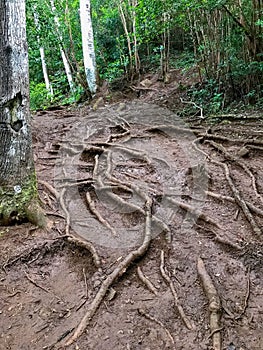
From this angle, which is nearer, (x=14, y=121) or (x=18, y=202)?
(x=14, y=121)

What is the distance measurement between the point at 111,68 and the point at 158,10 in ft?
14.8

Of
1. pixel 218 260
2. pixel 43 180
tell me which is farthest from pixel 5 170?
pixel 218 260

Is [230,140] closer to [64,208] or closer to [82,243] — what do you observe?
[64,208]

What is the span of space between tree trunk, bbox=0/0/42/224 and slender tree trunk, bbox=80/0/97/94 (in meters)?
8.37

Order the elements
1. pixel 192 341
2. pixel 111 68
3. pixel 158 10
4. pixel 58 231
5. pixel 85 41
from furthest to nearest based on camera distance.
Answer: pixel 111 68
pixel 85 41
pixel 158 10
pixel 58 231
pixel 192 341

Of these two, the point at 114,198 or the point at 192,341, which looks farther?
the point at 114,198

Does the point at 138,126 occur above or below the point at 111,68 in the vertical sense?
below

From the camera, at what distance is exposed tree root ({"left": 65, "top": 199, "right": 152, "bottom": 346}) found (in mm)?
2571

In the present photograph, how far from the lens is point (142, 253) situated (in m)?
3.42

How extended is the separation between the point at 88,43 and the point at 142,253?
32.4ft

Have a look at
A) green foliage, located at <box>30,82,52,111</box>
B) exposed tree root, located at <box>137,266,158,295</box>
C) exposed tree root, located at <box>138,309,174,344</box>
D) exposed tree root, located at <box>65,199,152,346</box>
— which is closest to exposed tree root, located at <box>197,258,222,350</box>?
exposed tree root, located at <box>138,309,174,344</box>

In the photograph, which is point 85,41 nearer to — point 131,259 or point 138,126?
point 138,126

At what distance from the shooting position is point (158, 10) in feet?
32.6

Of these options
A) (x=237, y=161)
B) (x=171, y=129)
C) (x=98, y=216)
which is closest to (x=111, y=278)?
(x=98, y=216)
